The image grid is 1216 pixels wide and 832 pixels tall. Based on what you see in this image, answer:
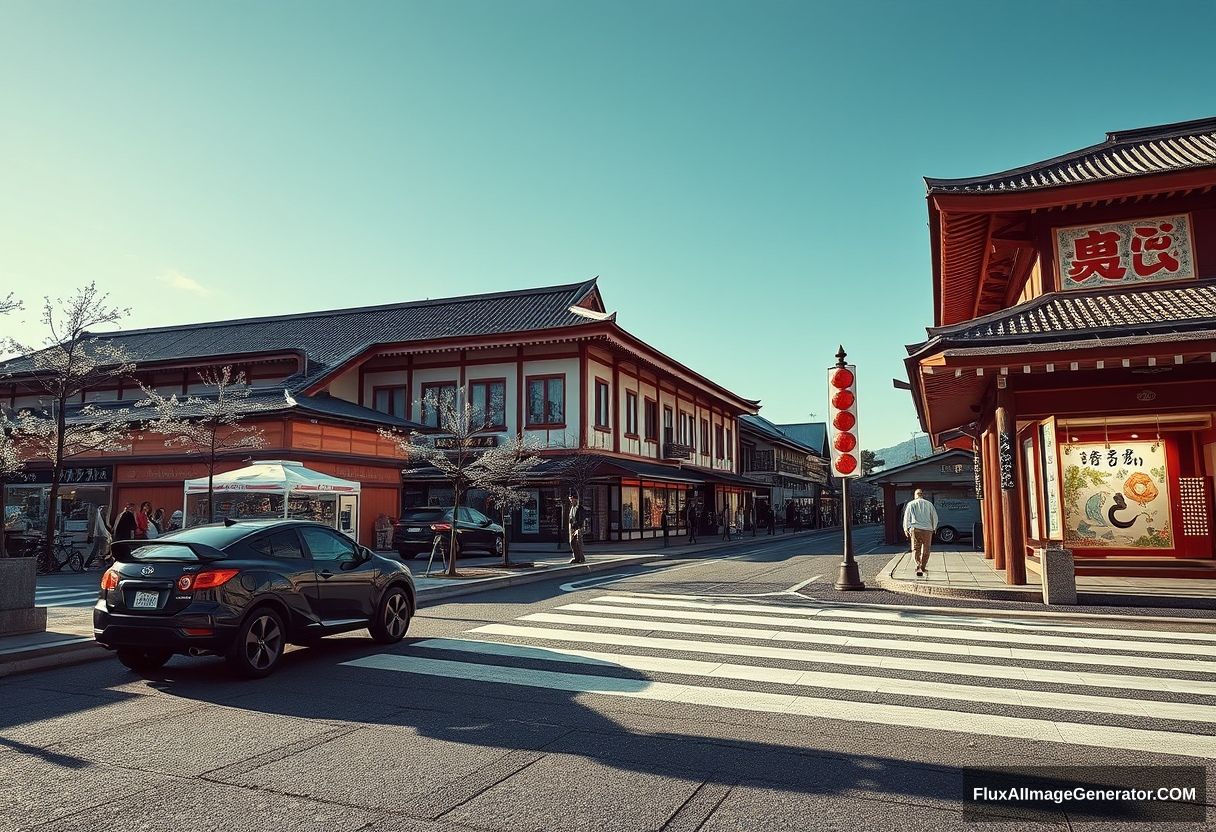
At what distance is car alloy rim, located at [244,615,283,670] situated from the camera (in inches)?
296

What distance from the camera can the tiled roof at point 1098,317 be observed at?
11969 millimetres

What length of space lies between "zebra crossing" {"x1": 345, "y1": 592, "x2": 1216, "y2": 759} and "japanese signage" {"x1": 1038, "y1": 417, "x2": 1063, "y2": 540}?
3.04 m

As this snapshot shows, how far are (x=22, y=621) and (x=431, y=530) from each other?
13.7 meters

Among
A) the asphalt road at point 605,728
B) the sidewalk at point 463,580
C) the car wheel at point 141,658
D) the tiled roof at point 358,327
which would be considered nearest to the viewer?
the asphalt road at point 605,728

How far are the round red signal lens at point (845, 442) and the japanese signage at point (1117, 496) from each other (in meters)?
5.10

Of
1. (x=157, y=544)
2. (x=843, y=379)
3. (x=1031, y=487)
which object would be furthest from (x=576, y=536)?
(x=157, y=544)

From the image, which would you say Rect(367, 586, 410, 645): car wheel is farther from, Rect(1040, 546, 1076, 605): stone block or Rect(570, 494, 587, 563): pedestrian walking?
Rect(570, 494, 587, 563): pedestrian walking

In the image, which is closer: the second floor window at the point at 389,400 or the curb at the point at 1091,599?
the curb at the point at 1091,599

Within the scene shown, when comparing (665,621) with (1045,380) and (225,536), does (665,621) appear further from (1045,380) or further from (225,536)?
(1045,380)

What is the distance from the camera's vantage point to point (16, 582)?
9297 millimetres

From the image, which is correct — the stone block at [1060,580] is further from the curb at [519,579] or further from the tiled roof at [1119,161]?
the curb at [519,579]

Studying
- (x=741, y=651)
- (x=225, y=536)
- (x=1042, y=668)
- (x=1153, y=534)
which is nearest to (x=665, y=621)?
(x=741, y=651)

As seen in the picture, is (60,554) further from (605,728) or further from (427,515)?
(605,728)

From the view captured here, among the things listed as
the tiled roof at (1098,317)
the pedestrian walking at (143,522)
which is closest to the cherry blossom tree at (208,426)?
the pedestrian walking at (143,522)
